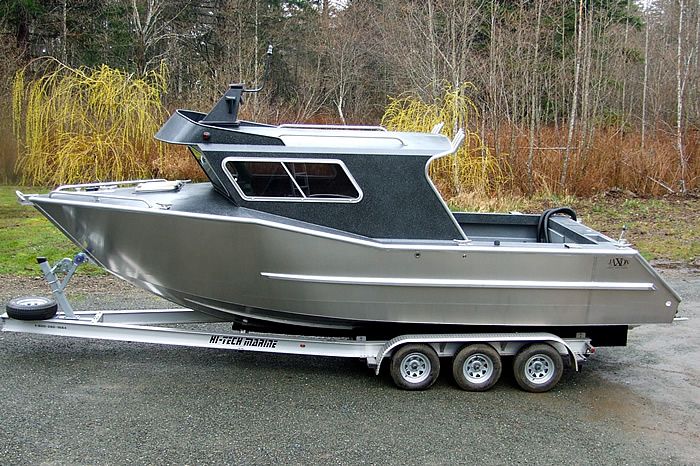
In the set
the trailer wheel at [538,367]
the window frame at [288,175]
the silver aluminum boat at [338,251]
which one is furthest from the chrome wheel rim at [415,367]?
the window frame at [288,175]

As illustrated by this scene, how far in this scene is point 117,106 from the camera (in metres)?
14.4

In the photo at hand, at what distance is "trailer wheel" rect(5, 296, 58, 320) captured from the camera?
16.9 ft

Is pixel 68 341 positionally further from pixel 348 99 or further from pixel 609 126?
pixel 348 99

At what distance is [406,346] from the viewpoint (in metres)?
5.11

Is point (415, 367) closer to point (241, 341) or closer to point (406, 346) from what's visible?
point (406, 346)

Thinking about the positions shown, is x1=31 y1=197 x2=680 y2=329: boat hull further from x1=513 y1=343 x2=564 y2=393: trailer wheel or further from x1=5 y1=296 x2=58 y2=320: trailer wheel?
x1=5 y1=296 x2=58 y2=320: trailer wheel

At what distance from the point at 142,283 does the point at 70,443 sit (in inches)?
54.9

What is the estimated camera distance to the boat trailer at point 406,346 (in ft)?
16.8

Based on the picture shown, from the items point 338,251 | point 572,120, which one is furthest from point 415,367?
point 572,120

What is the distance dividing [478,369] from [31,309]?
3473 mm

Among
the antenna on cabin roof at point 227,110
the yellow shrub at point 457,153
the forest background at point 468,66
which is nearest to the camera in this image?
the antenna on cabin roof at point 227,110

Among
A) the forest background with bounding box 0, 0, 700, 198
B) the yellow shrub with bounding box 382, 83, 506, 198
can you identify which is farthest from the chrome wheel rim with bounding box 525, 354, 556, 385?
the forest background with bounding box 0, 0, 700, 198

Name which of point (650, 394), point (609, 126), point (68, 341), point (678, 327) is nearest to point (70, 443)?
point (68, 341)

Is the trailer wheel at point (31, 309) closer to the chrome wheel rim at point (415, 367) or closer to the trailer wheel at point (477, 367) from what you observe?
the chrome wheel rim at point (415, 367)
